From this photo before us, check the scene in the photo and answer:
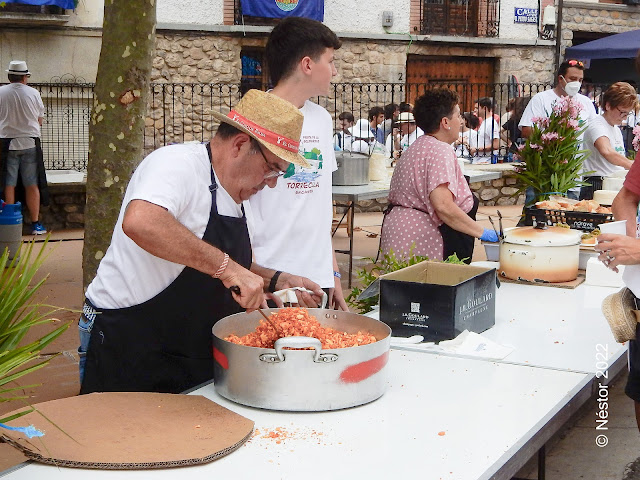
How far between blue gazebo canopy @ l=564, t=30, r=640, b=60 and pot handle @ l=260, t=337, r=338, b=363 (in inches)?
570

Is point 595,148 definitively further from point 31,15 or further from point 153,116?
point 31,15

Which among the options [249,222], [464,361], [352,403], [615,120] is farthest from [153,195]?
[615,120]

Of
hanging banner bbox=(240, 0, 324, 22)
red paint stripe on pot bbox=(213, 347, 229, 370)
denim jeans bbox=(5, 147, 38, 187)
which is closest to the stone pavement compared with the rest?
red paint stripe on pot bbox=(213, 347, 229, 370)

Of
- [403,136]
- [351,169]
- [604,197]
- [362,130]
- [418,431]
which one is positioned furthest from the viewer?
[362,130]

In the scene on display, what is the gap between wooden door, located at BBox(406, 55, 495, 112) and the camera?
16469 mm

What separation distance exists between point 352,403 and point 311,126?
1383mm

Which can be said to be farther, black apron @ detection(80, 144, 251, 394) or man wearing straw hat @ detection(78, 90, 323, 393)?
black apron @ detection(80, 144, 251, 394)

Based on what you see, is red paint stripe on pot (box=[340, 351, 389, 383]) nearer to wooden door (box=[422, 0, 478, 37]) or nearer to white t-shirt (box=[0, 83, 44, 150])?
white t-shirt (box=[0, 83, 44, 150])

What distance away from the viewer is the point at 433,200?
4254 mm

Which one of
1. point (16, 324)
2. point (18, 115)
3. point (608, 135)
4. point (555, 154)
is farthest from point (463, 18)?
point (16, 324)

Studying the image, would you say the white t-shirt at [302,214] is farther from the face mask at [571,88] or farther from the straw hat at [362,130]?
the straw hat at [362,130]

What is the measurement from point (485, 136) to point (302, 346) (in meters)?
10.9

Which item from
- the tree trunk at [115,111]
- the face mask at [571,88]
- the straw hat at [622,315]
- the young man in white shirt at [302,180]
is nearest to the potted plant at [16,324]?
the young man in white shirt at [302,180]

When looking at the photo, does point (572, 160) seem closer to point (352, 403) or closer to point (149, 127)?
point (352, 403)
